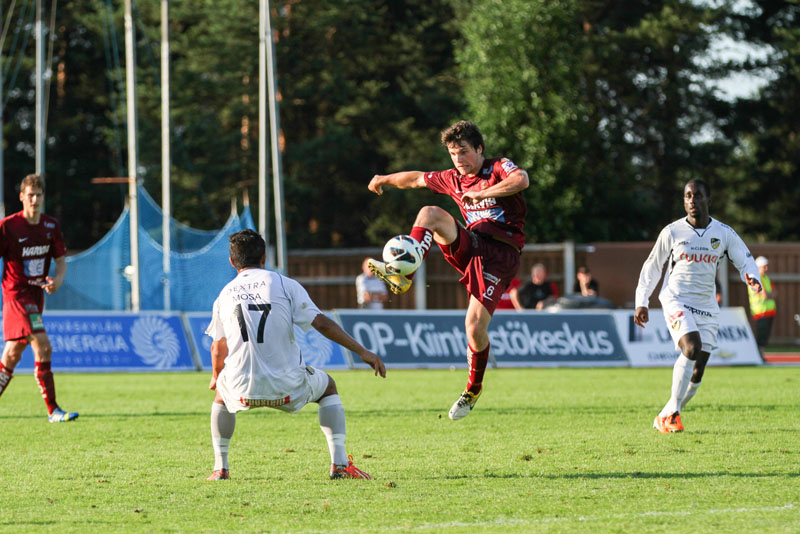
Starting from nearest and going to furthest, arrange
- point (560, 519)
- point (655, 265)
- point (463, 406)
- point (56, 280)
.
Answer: point (560, 519), point (463, 406), point (655, 265), point (56, 280)

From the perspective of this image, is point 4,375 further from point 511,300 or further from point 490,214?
point 511,300

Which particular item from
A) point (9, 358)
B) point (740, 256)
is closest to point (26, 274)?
point (9, 358)

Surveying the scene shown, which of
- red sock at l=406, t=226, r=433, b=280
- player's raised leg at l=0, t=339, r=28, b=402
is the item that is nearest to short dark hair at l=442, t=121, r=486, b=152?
red sock at l=406, t=226, r=433, b=280

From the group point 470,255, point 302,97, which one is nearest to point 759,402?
point 470,255

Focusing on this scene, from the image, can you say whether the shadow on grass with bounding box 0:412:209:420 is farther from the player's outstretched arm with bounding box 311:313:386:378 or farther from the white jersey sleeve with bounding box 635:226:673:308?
the player's outstretched arm with bounding box 311:313:386:378

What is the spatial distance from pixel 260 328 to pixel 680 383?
15.9 feet

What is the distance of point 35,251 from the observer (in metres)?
11.0

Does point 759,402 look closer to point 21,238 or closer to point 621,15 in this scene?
point 21,238

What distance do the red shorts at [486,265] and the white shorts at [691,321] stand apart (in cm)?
229

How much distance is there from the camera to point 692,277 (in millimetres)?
10133

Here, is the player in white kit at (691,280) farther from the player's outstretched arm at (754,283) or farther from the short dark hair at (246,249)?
the short dark hair at (246,249)

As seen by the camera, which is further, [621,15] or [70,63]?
[70,63]

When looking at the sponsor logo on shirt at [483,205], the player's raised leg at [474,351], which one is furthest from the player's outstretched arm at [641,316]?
the sponsor logo on shirt at [483,205]

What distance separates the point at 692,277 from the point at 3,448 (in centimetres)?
633
